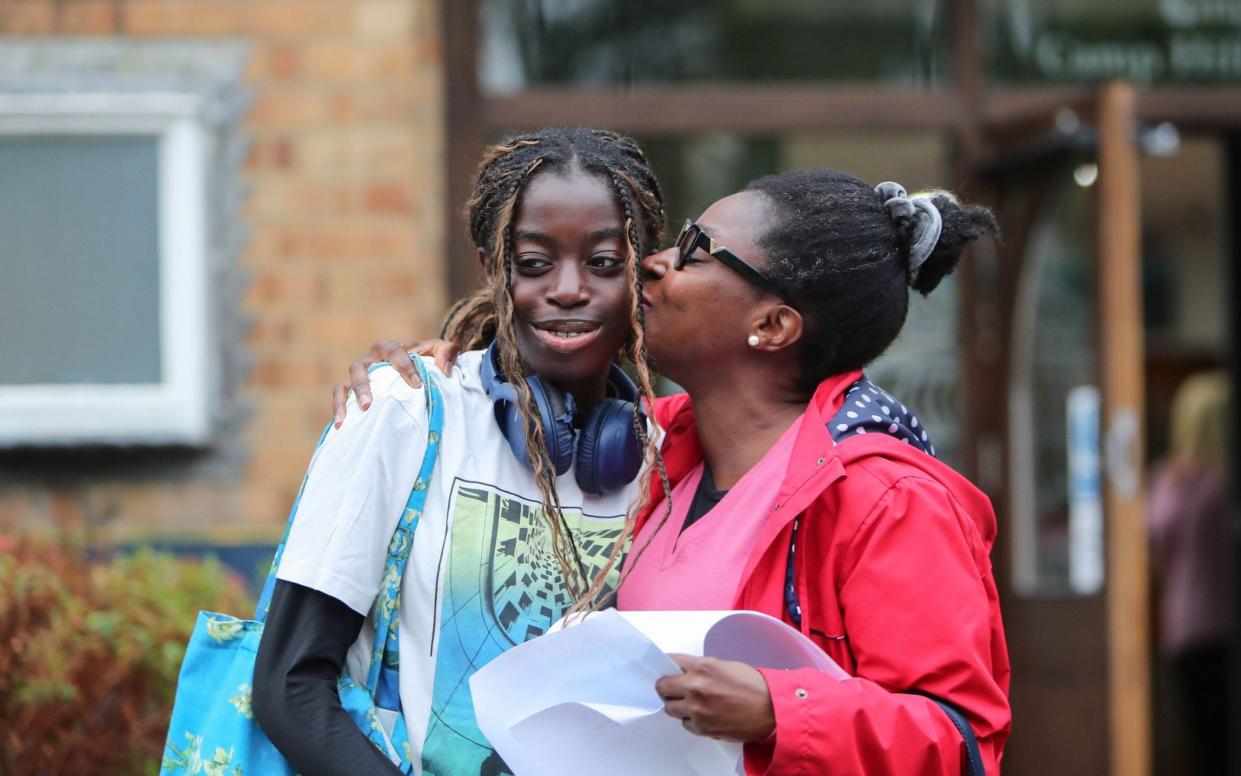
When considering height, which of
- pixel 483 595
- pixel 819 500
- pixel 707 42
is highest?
pixel 707 42

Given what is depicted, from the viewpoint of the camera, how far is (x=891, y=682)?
1981 millimetres

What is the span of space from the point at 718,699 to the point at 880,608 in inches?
10.4

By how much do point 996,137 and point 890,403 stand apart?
337 centimetres

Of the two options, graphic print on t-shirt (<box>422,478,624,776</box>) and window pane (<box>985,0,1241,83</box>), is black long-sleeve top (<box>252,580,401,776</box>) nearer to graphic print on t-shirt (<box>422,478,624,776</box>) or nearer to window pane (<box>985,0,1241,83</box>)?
graphic print on t-shirt (<box>422,478,624,776</box>)

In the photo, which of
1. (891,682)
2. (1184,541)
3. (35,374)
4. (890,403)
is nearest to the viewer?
(891,682)

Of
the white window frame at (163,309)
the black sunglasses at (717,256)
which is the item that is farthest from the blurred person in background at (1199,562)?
the black sunglasses at (717,256)

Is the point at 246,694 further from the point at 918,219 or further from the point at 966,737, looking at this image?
the point at 918,219

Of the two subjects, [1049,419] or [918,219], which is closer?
[918,219]

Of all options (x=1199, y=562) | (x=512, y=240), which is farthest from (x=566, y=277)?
(x=1199, y=562)

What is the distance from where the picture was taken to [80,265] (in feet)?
→ 15.9

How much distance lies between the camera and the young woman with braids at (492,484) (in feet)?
6.84

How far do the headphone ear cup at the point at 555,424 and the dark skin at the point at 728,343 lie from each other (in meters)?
0.18

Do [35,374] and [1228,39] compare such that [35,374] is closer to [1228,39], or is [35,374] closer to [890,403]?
[890,403]

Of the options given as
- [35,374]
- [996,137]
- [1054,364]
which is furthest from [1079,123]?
[35,374]
